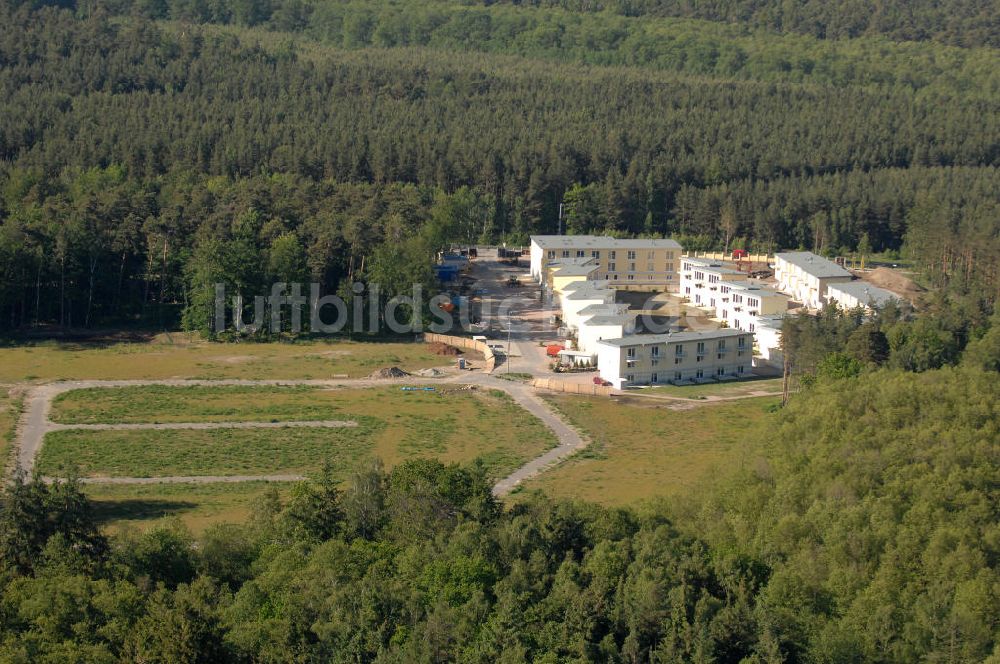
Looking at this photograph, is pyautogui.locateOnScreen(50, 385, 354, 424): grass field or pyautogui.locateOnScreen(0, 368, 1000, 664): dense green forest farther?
pyautogui.locateOnScreen(50, 385, 354, 424): grass field

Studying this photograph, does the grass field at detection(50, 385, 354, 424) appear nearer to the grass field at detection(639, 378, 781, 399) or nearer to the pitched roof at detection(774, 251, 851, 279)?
the grass field at detection(639, 378, 781, 399)

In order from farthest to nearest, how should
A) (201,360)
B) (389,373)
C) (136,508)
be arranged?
(201,360) → (389,373) → (136,508)

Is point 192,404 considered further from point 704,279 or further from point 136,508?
point 704,279

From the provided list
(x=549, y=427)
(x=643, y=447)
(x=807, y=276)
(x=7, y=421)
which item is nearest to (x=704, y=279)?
(x=807, y=276)

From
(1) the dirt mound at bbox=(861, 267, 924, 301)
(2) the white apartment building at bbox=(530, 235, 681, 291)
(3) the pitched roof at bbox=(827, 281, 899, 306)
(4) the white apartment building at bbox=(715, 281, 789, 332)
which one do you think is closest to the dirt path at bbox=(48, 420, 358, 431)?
(4) the white apartment building at bbox=(715, 281, 789, 332)

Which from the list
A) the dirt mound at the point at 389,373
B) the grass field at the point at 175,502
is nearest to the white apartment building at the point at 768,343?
the dirt mound at the point at 389,373
